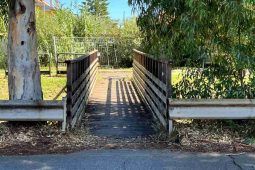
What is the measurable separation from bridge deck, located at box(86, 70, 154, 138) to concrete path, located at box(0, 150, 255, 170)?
1.68m

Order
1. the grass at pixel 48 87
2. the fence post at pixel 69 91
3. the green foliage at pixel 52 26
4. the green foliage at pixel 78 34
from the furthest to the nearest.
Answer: the green foliage at pixel 78 34 → the green foliage at pixel 52 26 → the grass at pixel 48 87 → the fence post at pixel 69 91

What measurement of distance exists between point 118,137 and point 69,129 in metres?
0.86

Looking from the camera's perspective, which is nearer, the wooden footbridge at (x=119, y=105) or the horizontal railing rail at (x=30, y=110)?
the horizontal railing rail at (x=30, y=110)

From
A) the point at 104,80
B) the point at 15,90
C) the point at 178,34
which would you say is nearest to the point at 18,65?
the point at 15,90

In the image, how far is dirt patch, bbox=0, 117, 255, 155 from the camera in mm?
6613

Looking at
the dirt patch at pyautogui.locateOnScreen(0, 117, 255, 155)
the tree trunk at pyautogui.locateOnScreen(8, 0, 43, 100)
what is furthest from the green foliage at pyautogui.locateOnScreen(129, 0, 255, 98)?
the tree trunk at pyautogui.locateOnScreen(8, 0, 43, 100)

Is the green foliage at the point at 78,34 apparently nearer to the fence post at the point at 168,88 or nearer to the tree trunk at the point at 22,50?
the tree trunk at the point at 22,50

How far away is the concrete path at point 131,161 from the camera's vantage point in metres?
5.76

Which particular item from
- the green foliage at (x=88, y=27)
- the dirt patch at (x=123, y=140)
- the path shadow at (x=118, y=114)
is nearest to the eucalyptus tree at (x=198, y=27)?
the dirt patch at (x=123, y=140)

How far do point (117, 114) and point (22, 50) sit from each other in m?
3.64

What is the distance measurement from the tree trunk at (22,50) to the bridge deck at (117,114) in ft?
4.84

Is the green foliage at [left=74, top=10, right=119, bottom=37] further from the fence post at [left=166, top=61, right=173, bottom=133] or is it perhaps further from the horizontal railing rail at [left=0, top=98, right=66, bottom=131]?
the horizontal railing rail at [left=0, top=98, right=66, bottom=131]

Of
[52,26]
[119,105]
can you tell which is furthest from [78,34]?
[119,105]

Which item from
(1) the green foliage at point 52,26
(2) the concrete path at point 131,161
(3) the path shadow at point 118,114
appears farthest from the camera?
(1) the green foliage at point 52,26
